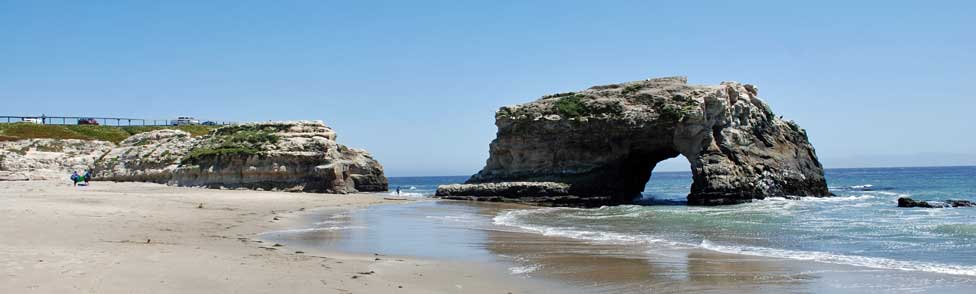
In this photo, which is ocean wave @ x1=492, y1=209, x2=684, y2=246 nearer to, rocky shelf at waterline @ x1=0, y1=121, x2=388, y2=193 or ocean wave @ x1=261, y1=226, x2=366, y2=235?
ocean wave @ x1=261, y1=226, x2=366, y2=235

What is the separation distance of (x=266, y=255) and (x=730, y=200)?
2488 centimetres

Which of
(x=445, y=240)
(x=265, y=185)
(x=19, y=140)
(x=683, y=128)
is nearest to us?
(x=445, y=240)

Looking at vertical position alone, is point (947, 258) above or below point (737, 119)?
below

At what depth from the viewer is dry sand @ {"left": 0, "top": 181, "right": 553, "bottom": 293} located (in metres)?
8.14

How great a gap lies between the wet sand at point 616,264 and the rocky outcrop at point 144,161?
2613 cm

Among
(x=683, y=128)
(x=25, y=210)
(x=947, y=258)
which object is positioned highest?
(x=683, y=128)

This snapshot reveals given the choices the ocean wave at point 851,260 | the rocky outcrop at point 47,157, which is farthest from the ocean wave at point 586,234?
the rocky outcrop at point 47,157

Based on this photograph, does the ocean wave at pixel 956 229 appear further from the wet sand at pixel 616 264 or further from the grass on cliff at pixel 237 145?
the grass on cliff at pixel 237 145

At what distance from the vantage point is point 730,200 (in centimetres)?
3219

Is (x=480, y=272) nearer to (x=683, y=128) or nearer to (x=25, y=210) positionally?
(x=25, y=210)

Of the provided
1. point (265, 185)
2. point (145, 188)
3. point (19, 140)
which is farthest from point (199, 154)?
point (19, 140)

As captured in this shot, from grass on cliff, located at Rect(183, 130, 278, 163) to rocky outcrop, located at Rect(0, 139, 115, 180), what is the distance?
8143 mm

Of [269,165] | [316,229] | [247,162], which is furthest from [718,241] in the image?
[247,162]

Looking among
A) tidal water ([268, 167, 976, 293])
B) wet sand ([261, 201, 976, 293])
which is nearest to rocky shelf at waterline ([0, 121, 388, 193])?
tidal water ([268, 167, 976, 293])
